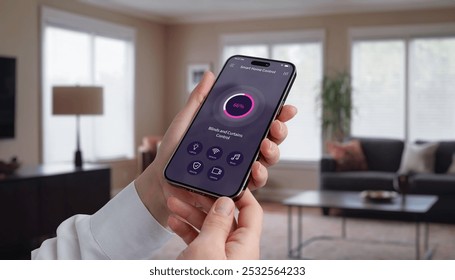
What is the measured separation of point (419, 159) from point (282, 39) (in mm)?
1313

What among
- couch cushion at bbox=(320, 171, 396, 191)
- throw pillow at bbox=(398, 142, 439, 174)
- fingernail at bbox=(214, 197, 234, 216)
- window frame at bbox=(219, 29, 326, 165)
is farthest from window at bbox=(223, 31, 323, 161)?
fingernail at bbox=(214, 197, 234, 216)

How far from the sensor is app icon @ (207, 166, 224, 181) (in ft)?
1.28

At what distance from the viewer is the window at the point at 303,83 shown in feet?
13.3

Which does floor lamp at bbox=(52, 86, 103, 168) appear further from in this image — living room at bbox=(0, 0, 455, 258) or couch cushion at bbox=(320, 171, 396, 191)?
couch cushion at bbox=(320, 171, 396, 191)

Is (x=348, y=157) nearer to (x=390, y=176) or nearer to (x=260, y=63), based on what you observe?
(x=390, y=176)

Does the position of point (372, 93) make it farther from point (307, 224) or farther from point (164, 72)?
point (164, 72)

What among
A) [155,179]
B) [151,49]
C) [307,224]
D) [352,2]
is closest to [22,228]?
[307,224]

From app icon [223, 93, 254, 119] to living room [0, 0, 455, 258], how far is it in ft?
9.74

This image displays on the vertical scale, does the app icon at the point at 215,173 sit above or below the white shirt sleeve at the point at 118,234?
above

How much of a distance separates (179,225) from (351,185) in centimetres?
298

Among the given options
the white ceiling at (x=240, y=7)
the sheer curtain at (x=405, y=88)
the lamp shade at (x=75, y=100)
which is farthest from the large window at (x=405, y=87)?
the lamp shade at (x=75, y=100)

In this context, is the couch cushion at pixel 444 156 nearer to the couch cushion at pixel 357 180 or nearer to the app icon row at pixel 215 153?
the couch cushion at pixel 357 180

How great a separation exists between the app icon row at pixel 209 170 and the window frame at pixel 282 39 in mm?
3633
